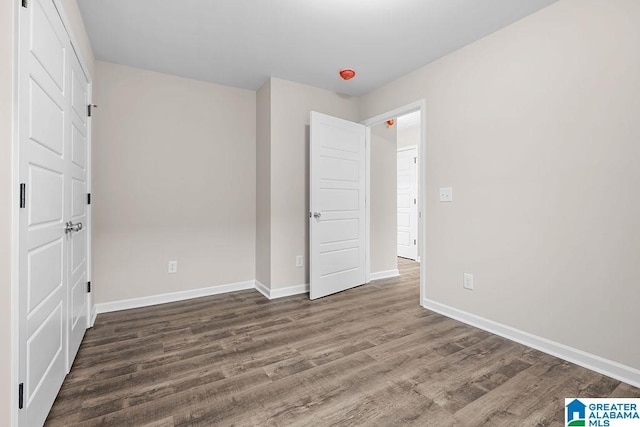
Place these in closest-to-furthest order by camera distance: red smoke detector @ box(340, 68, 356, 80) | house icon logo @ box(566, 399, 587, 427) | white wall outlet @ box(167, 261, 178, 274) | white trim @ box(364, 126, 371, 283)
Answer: house icon logo @ box(566, 399, 587, 427) < red smoke detector @ box(340, 68, 356, 80) < white wall outlet @ box(167, 261, 178, 274) < white trim @ box(364, 126, 371, 283)

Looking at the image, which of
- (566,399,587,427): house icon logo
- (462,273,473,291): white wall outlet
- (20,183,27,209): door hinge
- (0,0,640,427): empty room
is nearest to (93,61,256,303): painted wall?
(0,0,640,427): empty room

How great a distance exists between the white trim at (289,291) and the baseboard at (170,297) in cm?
50

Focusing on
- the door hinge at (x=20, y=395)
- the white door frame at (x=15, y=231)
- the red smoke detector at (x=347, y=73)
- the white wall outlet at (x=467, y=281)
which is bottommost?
the door hinge at (x=20, y=395)

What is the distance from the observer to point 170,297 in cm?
326

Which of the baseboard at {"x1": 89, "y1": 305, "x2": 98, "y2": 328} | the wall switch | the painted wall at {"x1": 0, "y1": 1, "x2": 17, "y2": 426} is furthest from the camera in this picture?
the wall switch

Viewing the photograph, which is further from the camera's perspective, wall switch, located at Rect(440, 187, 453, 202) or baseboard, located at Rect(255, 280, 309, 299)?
baseboard, located at Rect(255, 280, 309, 299)

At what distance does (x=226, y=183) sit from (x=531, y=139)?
2.93m

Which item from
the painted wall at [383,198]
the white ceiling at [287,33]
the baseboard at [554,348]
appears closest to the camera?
the baseboard at [554,348]

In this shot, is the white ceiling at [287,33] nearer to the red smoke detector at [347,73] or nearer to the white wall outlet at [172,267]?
the red smoke detector at [347,73]

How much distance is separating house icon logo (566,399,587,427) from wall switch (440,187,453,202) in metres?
1.64

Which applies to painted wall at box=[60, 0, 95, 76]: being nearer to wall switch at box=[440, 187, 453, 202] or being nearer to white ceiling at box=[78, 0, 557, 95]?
white ceiling at box=[78, 0, 557, 95]

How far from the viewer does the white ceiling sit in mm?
2154

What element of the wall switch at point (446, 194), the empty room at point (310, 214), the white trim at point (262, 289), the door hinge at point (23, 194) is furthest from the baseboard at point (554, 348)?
the door hinge at point (23, 194)

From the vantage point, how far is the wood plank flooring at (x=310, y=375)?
4.99 ft
